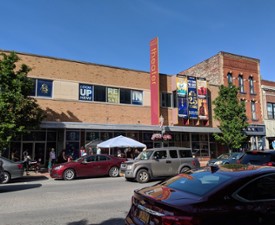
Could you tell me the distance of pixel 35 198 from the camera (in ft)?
33.5

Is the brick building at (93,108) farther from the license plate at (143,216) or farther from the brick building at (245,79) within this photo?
the license plate at (143,216)

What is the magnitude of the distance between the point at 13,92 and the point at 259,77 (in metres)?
29.1

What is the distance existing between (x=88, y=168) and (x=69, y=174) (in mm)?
1159

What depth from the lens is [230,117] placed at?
90.3ft

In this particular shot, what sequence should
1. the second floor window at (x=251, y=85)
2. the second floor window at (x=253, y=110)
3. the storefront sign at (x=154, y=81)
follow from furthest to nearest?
the second floor window at (x=251, y=85) < the second floor window at (x=253, y=110) < the storefront sign at (x=154, y=81)

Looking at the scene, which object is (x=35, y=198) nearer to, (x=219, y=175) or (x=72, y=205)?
(x=72, y=205)

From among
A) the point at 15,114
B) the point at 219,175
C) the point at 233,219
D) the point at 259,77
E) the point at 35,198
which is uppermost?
the point at 259,77

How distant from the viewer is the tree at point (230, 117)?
88.5 ft

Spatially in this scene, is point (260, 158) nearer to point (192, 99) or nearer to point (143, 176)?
point (143, 176)

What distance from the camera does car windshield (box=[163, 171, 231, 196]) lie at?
4.19 metres

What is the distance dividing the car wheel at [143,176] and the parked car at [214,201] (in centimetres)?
982

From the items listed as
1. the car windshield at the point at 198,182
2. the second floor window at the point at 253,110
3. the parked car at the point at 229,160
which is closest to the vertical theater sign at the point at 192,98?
the parked car at the point at 229,160

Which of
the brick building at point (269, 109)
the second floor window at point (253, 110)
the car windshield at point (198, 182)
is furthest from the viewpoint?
the brick building at point (269, 109)

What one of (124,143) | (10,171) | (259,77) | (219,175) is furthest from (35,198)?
(259,77)
